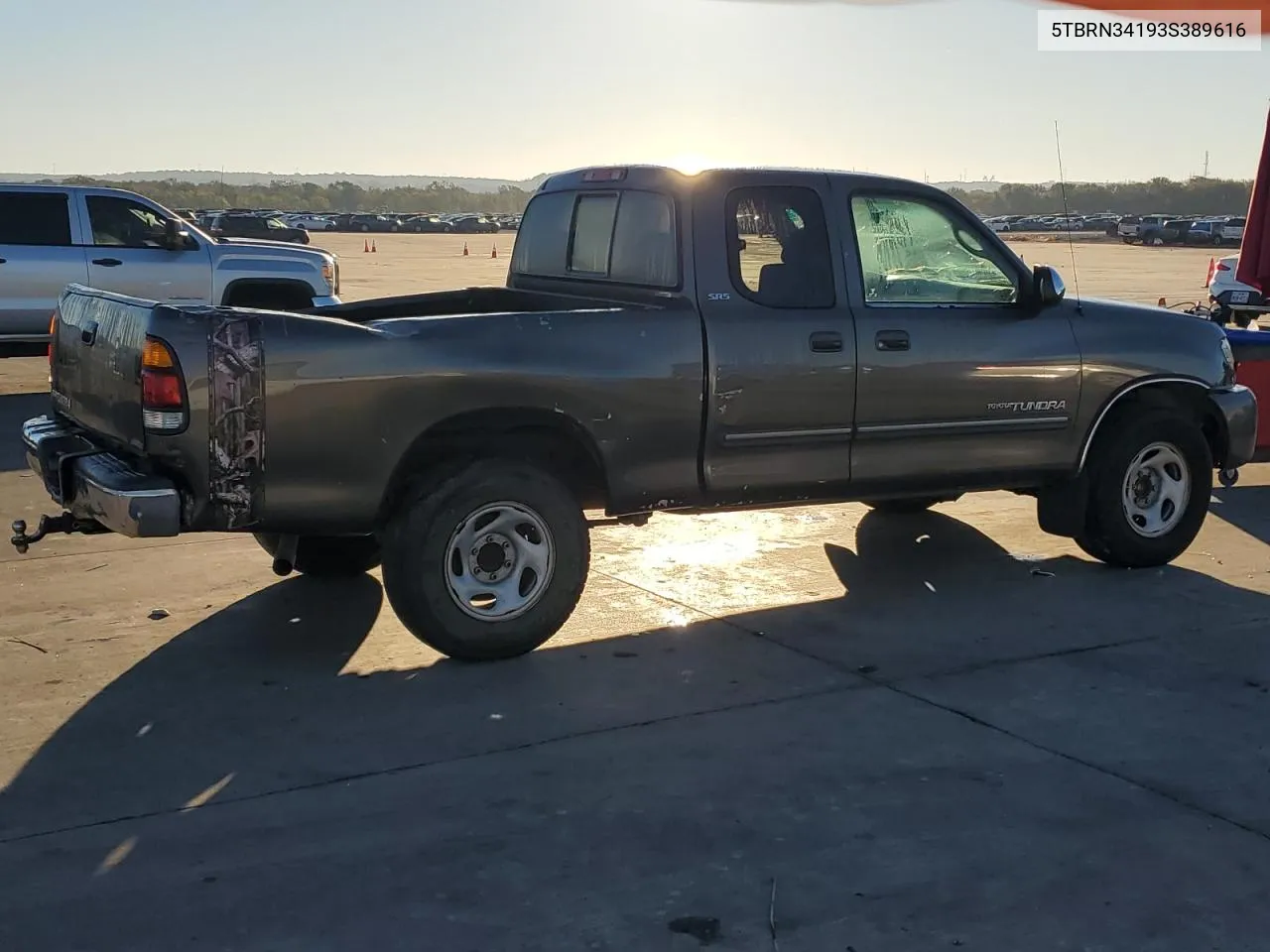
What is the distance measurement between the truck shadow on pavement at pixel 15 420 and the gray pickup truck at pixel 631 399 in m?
3.94

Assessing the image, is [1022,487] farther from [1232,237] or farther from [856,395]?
[1232,237]

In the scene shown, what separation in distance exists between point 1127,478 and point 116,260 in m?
10.1

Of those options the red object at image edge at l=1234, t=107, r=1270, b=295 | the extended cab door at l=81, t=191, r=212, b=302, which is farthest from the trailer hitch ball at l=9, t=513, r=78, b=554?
the red object at image edge at l=1234, t=107, r=1270, b=295

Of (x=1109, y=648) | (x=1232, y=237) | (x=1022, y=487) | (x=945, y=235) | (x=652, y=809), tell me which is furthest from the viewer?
(x=1232, y=237)

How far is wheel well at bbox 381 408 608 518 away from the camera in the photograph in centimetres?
565

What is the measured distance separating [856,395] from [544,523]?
159cm

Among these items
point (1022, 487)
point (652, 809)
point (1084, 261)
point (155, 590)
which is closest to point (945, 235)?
point (1022, 487)

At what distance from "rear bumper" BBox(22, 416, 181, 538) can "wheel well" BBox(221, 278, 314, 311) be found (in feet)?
26.8

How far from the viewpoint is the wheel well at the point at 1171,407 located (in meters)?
7.32

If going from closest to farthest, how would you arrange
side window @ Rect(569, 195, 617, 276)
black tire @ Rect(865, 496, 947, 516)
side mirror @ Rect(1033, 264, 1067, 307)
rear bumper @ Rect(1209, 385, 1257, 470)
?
1. side window @ Rect(569, 195, 617, 276)
2. side mirror @ Rect(1033, 264, 1067, 307)
3. rear bumper @ Rect(1209, 385, 1257, 470)
4. black tire @ Rect(865, 496, 947, 516)

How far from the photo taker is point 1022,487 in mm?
7316

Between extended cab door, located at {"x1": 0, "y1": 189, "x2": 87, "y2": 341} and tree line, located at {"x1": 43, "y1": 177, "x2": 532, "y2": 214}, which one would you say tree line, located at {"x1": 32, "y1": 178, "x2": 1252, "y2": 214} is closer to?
tree line, located at {"x1": 43, "y1": 177, "x2": 532, "y2": 214}

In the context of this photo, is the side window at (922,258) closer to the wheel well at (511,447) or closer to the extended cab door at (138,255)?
the wheel well at (511,447)

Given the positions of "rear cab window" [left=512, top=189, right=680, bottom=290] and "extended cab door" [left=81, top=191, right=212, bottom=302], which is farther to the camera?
"extended cab door" [left=81, top=191, right=212, bottom=302]
